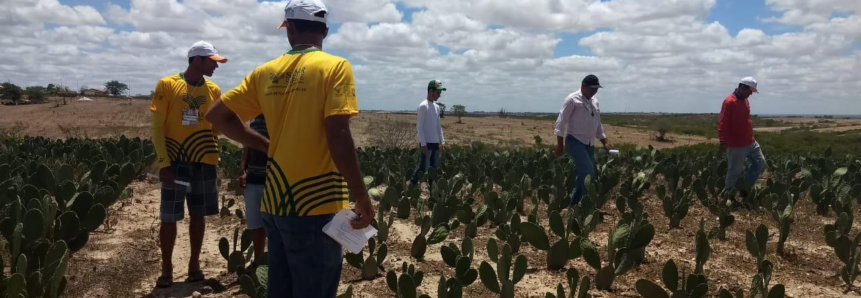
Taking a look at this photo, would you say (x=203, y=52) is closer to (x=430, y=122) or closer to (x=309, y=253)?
(x=309, y=253)

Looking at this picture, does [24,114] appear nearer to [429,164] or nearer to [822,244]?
[429,164]

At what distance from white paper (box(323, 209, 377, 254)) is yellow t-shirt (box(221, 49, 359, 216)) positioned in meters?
0.04

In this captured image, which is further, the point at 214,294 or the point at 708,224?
the point at 708,224

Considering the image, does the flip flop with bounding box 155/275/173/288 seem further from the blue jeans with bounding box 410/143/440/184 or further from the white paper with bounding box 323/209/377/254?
the blue jeans with bounding box 410/143/440/184

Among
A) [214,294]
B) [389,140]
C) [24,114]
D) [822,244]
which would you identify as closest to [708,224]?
[822,244]

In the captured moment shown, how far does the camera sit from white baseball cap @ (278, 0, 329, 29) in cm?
222

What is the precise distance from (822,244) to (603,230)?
170 cm

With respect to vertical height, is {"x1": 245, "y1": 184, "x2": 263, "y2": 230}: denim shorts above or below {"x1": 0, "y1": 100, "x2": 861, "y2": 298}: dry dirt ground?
above

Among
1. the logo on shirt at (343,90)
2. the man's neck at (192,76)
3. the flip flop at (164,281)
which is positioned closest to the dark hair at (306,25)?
the logo on shirt at (343,90)

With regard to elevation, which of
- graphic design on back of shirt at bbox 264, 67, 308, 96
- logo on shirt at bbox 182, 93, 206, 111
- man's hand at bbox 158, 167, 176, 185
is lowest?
man's hand at bbox 158, 167, 176, 185

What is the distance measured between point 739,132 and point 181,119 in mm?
5426

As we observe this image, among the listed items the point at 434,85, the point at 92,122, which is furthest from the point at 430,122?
the point at 92,122

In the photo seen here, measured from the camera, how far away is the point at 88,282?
383cm

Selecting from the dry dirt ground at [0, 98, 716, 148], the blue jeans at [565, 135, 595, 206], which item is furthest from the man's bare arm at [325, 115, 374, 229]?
the dry dirt ground at [0, 98, 716, 148]
